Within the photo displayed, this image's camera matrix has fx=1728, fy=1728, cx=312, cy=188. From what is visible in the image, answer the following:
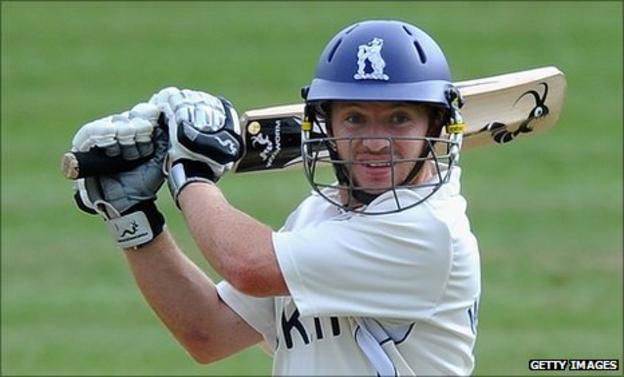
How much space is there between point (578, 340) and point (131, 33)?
257 inches

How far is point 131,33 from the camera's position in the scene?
548 inches

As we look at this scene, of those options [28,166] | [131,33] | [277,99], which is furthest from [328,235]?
[131,33]

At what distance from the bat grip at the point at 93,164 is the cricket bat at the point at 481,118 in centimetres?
4

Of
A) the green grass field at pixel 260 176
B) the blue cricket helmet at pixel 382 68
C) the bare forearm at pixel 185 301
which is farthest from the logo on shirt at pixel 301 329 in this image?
the green grass field at pixel 260 176

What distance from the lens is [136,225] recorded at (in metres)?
4.11

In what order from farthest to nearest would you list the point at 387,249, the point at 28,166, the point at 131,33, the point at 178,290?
the point at 131,33
the point at 28,166
the point at 178,290
the point at 387,249

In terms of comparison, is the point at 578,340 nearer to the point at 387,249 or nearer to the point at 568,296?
the point at 568,296

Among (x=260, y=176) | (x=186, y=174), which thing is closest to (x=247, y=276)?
(x=186, y=174)

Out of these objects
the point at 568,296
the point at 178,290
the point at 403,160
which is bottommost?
the point at 568,296

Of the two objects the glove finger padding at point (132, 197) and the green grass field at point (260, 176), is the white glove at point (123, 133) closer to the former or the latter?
the glove finger padding at point (132, 197)

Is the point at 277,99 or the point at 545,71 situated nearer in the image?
the point at 545,71

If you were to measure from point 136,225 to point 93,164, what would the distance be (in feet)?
0.58

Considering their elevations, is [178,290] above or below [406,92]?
below

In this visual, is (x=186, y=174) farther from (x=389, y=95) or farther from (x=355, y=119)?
(x=389, y=95)
